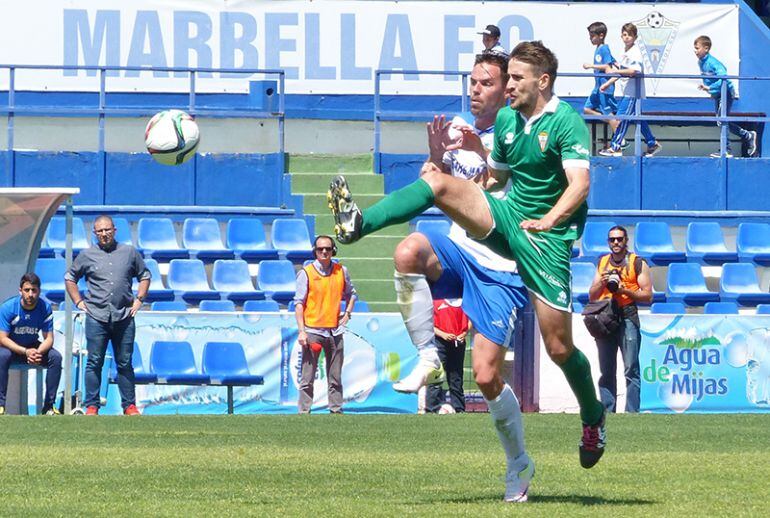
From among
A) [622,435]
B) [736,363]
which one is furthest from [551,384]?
[622,435]

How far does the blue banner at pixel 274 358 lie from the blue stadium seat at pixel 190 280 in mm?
2121

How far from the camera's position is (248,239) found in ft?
64.7

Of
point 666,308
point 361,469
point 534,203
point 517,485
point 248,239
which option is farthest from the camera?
point 248,239

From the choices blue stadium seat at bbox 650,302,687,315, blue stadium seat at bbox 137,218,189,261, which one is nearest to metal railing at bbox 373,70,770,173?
blue stadium seat at bbox 650,302,687,315

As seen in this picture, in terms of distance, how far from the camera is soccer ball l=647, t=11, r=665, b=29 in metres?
23.4

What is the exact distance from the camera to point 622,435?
11258 millimetres

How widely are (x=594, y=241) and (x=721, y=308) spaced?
6.80 ft

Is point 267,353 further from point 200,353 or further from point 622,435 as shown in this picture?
point 622,435

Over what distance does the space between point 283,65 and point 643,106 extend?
566 cm

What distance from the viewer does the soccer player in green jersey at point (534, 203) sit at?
6.79 m

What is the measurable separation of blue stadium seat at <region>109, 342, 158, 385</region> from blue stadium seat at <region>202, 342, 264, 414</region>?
60cm

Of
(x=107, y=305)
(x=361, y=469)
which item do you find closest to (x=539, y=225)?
(x=361, y=469)

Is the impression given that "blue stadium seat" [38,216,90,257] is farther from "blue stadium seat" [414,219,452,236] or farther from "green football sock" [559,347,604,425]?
"green football sock" [559,347,604,425]

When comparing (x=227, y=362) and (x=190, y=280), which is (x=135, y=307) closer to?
(x=227, y=362)
